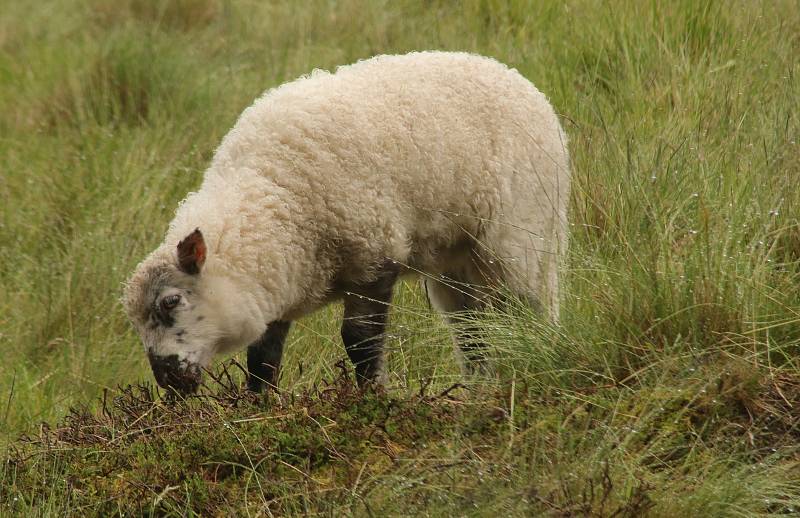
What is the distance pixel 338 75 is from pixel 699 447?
2316 mm

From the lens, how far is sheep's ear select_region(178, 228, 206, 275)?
14.9 feet

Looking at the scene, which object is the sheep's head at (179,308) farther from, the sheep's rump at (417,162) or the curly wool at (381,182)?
the sheep's rump at (417,162)

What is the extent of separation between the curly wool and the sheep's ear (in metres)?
0.08

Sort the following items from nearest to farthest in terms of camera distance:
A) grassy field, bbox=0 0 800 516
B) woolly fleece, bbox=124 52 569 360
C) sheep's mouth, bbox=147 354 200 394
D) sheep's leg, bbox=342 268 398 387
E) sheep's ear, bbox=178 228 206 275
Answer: grassy field, bbox=0 0 800 516 < sheep's ear, bbox=178 228 206 275 < sheep's mouth, bbox=147 354 200 394 < woolly fleece, bbox=124 52 569 360 < sheep's leg, bbox=342 268 398 387

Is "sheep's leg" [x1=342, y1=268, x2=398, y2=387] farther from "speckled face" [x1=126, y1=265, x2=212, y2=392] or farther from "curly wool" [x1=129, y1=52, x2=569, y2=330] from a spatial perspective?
"speckled face" [x1=126, y1=265, x2=212, y2=392]

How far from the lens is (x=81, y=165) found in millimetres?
7477

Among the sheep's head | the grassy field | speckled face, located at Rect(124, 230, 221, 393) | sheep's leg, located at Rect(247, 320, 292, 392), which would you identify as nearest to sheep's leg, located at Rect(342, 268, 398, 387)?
the grassy field

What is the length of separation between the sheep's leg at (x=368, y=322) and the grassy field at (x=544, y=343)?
136 mm

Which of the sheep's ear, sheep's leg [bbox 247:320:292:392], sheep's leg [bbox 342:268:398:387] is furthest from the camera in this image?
sheep's leg [bbox 247:320:292:392]

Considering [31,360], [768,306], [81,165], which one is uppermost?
[768,306]

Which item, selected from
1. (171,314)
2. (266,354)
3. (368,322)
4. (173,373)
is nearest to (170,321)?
(171,314)

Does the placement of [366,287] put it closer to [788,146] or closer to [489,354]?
[489,354]

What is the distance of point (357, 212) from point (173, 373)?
91cm

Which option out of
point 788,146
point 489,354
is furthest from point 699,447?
point 788,146
